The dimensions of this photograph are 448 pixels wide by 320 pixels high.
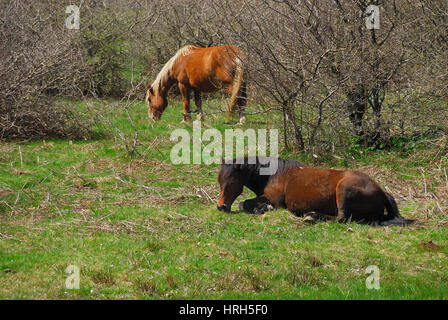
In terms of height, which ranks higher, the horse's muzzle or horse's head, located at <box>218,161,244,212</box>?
horse's head, located at <box>218,161,244,212</box>

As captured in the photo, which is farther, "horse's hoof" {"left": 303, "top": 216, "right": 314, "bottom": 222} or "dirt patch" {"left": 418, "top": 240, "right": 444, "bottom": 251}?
"horse's hoof" {"left": 303, "top": 216, "right": 314, "bottom": 222}

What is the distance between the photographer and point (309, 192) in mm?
8289

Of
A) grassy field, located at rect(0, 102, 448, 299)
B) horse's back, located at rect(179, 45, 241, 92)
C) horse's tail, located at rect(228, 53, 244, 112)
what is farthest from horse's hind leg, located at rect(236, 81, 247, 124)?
grassy field, located at rect(0, 102, 448, 299)

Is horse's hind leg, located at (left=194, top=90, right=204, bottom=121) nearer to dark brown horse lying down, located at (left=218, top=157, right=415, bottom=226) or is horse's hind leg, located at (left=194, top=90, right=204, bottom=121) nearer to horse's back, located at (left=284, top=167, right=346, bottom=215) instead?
dark brown horse lying down, located at (left=218, top=157, right=415, bottom=226)

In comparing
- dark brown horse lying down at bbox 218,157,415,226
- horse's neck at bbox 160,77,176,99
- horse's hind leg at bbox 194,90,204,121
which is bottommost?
dark brown horse lying down at bbox 218,157,415,226

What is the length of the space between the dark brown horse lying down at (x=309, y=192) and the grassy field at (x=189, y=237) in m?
0.23

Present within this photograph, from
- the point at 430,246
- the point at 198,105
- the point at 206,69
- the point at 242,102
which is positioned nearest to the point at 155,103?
the point at 198,105

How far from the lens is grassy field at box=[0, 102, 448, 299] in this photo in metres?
5.76

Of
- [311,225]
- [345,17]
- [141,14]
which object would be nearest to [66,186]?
[311,225]

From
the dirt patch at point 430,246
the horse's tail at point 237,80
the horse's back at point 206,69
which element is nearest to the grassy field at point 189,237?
the dirt patch at point 430,246
